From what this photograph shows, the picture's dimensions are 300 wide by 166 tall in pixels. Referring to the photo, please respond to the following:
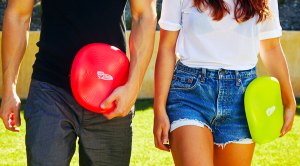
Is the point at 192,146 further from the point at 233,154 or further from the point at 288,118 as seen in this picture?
the point at 288,118

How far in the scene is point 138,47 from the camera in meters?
3.32

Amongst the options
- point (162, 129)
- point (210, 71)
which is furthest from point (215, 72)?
point (162, 129)

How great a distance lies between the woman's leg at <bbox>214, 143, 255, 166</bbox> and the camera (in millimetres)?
3426

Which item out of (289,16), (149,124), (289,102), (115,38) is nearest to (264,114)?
(289,102)

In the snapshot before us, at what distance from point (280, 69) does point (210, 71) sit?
1.78 feet

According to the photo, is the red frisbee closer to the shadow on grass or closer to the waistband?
the waistband

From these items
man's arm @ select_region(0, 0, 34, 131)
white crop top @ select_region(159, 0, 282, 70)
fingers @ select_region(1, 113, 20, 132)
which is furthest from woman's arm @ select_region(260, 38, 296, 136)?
fingers @ select_region(1, 113, 20, 132)

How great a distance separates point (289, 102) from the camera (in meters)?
3.68

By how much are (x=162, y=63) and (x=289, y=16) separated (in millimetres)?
12891

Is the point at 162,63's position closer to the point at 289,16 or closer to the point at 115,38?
the point at 115,38

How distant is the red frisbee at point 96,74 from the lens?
10.2ft

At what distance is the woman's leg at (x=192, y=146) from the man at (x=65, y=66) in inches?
12.1

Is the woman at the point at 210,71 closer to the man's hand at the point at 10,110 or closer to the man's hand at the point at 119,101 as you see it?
the man's hand at the point at 119,101

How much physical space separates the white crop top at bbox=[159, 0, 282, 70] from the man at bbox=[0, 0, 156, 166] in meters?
0.15
